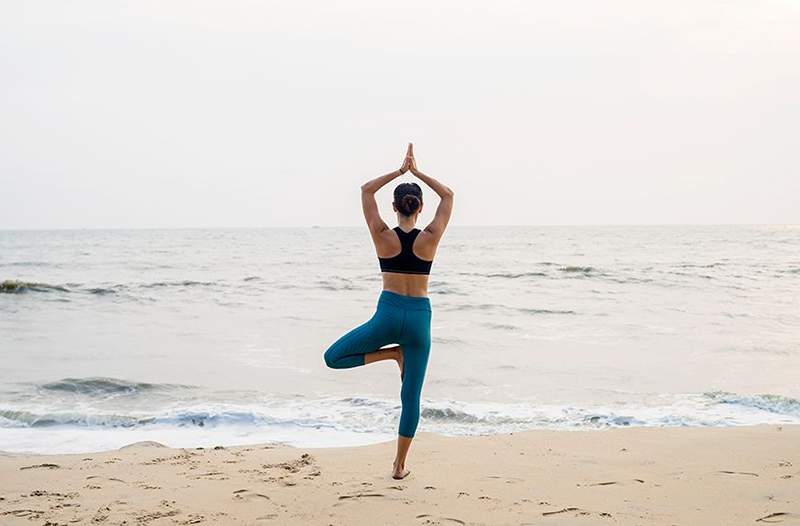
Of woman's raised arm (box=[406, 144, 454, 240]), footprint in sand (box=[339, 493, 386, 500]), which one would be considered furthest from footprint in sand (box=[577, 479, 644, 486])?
woman's raised arm (box=[406, 144, 454, 240])

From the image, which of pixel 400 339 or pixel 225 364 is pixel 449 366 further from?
pixel 400 339

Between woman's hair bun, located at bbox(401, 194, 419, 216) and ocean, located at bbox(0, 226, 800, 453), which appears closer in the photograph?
woman's hair bun, located at bbox(401, 194, 419, 216)

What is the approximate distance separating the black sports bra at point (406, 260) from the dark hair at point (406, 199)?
129mm

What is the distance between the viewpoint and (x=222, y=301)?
20812 millimetres

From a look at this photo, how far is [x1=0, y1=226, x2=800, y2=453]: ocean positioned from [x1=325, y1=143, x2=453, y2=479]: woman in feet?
7.62

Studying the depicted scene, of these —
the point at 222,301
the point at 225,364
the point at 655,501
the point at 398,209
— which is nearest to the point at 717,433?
the point at 655,501

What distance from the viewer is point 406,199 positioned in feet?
15.3

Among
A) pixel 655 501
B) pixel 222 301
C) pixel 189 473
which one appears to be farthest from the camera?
pixel 222 301

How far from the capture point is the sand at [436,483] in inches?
168

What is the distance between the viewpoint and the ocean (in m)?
7.67

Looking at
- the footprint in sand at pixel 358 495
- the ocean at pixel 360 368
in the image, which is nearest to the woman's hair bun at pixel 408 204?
the footprint in sand at pixel 358 495

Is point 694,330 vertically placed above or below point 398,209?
below

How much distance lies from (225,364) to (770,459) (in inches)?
322

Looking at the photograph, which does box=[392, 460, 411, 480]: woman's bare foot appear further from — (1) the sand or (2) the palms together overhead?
(2) the palms together overhead
